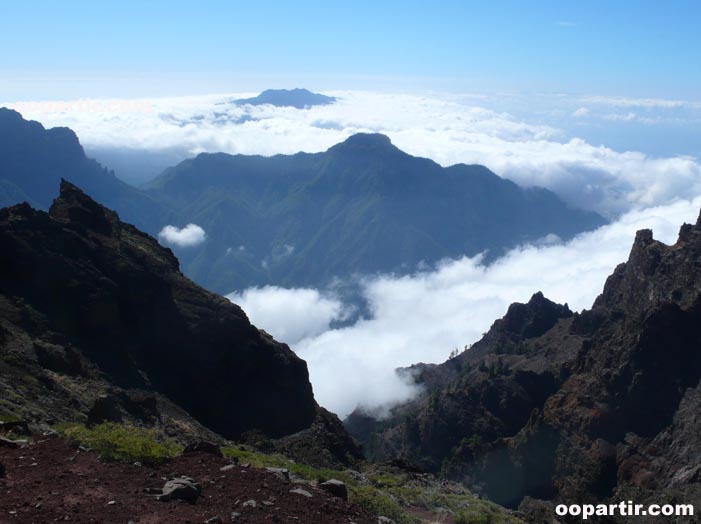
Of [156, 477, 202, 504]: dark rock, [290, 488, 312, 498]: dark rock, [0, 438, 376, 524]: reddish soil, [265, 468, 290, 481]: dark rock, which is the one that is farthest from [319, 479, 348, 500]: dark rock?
[156, 477, 202, 504]: dark rock

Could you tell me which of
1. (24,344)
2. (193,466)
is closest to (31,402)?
(24,344)

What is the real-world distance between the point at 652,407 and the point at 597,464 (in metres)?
8.77

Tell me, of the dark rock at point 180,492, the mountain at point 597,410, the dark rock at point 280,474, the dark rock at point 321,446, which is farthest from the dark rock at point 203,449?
the mountain at point 597,410

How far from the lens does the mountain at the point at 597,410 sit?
2530 inches

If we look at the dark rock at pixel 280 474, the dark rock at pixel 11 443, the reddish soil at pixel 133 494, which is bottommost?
the dark rock at pixel 280 474

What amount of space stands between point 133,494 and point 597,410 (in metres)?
66.3

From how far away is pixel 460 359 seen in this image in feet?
442

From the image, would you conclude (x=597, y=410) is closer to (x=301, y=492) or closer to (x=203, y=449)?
(x=203, y=449)

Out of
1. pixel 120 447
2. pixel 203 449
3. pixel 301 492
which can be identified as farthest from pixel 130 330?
pixel 301 492

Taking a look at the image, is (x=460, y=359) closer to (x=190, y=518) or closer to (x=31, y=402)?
(x=31, y=402)

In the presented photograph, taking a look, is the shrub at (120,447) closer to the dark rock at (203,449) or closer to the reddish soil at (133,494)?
the reddish soil at (133,494)

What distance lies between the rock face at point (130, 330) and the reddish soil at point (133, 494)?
16524mm

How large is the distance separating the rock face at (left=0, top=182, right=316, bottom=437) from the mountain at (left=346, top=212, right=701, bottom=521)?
29163mm

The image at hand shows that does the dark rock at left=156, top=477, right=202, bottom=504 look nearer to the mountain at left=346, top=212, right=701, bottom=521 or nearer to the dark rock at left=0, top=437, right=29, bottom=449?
the dark rock at left=0, top=437, right=29, bottom=449
